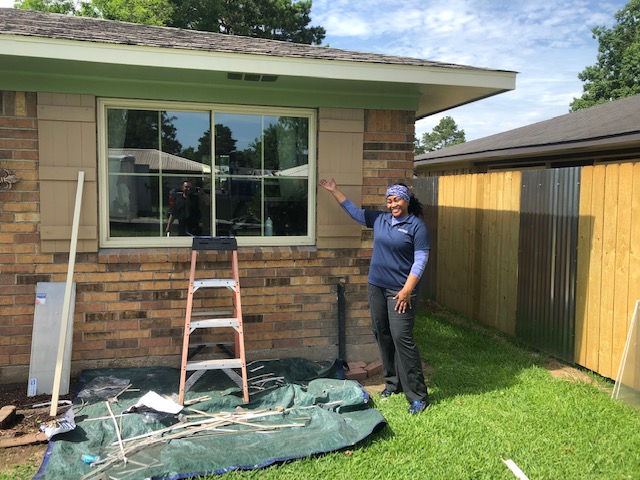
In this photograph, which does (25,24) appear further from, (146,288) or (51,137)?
(146,288)

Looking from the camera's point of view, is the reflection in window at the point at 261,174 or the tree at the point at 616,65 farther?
the tree at the point at 616,65

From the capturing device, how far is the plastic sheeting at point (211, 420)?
335 centimetres

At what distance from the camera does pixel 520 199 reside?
21.0 feet

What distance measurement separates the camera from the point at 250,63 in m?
4.31

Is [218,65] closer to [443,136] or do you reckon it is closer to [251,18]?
[251,18]

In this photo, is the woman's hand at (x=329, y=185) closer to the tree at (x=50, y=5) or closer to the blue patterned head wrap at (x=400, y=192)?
the blue patterned head wrap at (x=400, y=192)

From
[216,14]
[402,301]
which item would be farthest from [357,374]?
[216,14]

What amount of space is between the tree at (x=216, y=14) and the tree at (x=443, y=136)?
219 ft

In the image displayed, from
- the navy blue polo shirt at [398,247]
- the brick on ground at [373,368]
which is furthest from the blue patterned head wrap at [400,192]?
the brick on ground at [373,368]

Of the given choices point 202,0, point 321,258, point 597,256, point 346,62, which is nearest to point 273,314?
point 321,258

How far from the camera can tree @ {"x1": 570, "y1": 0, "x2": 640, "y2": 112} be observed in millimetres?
30156

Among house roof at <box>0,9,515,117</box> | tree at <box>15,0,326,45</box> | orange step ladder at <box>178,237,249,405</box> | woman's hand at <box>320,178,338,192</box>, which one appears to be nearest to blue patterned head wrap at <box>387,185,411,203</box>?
woman's hand at <box>320,178,338,192</box>

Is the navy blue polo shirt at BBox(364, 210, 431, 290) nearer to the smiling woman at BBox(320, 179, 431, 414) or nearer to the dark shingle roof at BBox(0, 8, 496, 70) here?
the smiling woman at BBox(320, 179, 431, 414)

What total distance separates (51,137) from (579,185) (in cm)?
505
